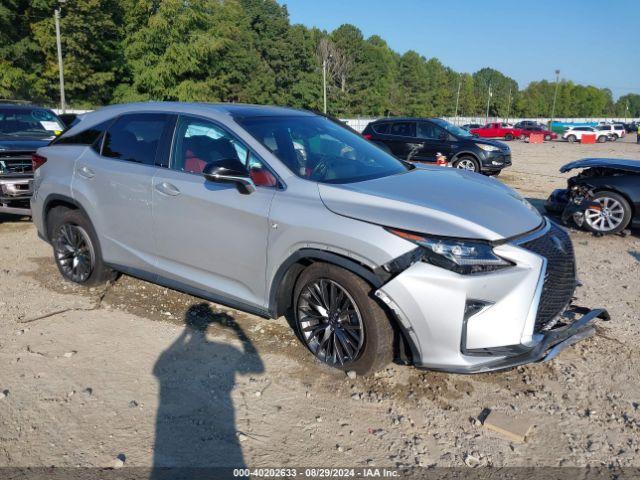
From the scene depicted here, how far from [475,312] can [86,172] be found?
377 centimetres

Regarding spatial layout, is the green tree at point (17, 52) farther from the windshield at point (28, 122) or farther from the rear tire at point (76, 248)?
the rear tire at point (76, 248)

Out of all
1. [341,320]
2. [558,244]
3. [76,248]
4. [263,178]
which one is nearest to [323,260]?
[341,320]

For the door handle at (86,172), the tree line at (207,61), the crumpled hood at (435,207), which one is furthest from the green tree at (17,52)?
the crumpled hood at (435,207)

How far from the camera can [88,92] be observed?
4791 centimetres

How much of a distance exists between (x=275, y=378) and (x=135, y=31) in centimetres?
4868

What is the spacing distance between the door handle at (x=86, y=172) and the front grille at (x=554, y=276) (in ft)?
→ 12.4

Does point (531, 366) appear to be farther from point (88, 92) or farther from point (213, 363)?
point (88, 92)

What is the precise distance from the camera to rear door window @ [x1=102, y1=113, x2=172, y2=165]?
471 centimetres

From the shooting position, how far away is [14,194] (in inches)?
310

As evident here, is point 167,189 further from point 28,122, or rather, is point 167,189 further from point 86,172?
point 28,122

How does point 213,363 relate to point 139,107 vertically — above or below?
below

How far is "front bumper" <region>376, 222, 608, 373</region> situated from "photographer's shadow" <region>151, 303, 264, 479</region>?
1212mm

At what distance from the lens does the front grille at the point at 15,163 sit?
7871 mm

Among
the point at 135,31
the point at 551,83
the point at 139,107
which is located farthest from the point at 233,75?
the point at 551,83
